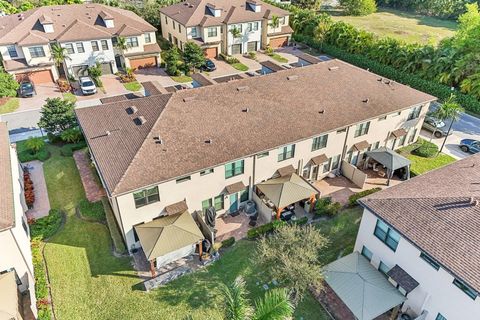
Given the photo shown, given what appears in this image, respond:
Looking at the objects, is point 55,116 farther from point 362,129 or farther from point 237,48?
point 237,48

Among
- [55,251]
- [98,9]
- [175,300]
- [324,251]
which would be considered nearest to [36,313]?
[55,251]

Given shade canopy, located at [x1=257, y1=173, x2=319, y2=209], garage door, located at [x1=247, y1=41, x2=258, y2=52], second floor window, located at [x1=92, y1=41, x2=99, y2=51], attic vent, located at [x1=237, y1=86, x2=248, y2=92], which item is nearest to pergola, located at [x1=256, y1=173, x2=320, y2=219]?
shade canopy, located at [x1=257, y1=173, x2=319, y2=209]

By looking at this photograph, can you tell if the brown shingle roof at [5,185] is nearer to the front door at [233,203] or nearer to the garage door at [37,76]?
the front door at [233,203]

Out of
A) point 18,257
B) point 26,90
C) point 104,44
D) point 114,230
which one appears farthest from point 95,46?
point 18,257

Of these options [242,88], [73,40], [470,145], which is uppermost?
[242,88]

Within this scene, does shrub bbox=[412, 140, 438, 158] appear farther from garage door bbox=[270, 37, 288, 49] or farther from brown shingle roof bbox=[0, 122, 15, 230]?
garage door bbox=[270, 37, 288, 49]

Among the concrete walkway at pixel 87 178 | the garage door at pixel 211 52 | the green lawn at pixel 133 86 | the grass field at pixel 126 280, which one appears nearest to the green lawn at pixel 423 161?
the grass field at pixel 126 280
